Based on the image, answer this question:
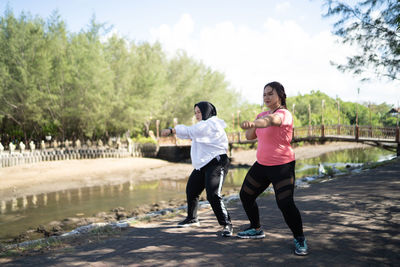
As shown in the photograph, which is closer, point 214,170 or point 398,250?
point 398,250

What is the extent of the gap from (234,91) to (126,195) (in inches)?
1440

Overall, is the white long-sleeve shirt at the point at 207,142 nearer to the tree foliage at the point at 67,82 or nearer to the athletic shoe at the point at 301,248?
the athletic shoe at the point at 301,248

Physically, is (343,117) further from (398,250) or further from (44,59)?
(398,250)

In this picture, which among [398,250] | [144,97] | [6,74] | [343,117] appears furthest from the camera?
[343,117]

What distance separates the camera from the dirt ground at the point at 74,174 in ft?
48.6

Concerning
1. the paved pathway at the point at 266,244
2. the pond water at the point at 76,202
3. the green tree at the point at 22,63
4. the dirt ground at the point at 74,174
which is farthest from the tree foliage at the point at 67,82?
the paved pathway at the point at 266,244

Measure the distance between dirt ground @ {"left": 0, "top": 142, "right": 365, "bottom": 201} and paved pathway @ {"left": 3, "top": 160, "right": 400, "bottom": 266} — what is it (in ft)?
35.6

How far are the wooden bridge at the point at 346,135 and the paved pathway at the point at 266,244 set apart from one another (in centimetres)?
1838

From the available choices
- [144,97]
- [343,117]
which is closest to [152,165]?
[144,97]

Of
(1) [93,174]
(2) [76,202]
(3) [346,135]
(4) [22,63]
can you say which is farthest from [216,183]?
(4) [22,63]

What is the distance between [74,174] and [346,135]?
63.9 ft

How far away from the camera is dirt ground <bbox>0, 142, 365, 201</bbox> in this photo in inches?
584

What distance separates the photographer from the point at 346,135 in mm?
24000

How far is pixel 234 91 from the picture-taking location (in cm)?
4769
